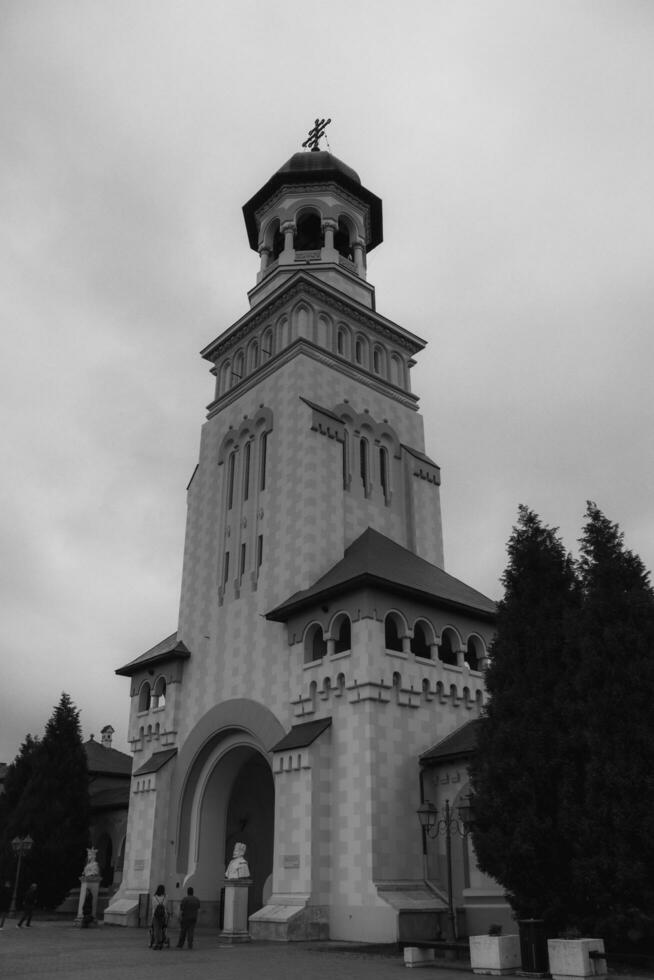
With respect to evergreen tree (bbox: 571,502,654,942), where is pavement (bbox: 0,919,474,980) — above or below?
below

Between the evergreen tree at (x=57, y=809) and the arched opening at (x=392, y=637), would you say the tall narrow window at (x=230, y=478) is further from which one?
the evergreen tree at (x=57, y=809)

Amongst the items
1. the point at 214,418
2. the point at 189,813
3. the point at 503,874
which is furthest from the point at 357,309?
the point at 503,874

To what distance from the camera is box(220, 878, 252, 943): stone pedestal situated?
21234 millimetres

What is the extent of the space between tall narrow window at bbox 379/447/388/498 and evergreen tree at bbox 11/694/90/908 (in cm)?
1891

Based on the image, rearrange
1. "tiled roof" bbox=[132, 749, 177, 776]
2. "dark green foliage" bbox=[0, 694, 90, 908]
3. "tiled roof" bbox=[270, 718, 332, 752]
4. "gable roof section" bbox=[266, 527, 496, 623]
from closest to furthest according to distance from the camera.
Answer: "tiled roof" bbox=[270, 718, 332, 752]
"gable roof section" bbox=[266, 527, 496, 623]
"tiled roof" bbox=[132, 749, 177, 776]
"dark green foliage" bbox=[0, 694, 90, 908]

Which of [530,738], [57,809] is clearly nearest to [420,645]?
[530,738]

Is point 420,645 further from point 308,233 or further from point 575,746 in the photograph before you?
point 308,233

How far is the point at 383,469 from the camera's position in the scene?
32.8 m

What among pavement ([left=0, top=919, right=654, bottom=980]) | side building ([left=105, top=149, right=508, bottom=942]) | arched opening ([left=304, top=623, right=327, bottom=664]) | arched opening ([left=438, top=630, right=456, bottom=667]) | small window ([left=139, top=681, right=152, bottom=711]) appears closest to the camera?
pavement ([left=0, top=919, right=654, bottom=980])

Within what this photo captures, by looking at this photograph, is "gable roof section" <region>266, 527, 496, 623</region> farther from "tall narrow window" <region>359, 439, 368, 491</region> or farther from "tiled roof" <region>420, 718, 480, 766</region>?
"tiled roof" <region>420, 718, 480, 766</region>

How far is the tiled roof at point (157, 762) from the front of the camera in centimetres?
2916

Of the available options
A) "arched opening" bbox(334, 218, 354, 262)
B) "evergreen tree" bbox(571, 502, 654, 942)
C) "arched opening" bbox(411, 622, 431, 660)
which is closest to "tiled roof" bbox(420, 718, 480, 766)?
"arched opening" bbox(411, 622, 431, 660)

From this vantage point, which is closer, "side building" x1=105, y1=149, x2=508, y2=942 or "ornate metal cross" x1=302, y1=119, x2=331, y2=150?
"side building" x1=105, y1=149, x2=508, y2=942

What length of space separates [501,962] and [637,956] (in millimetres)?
2328
